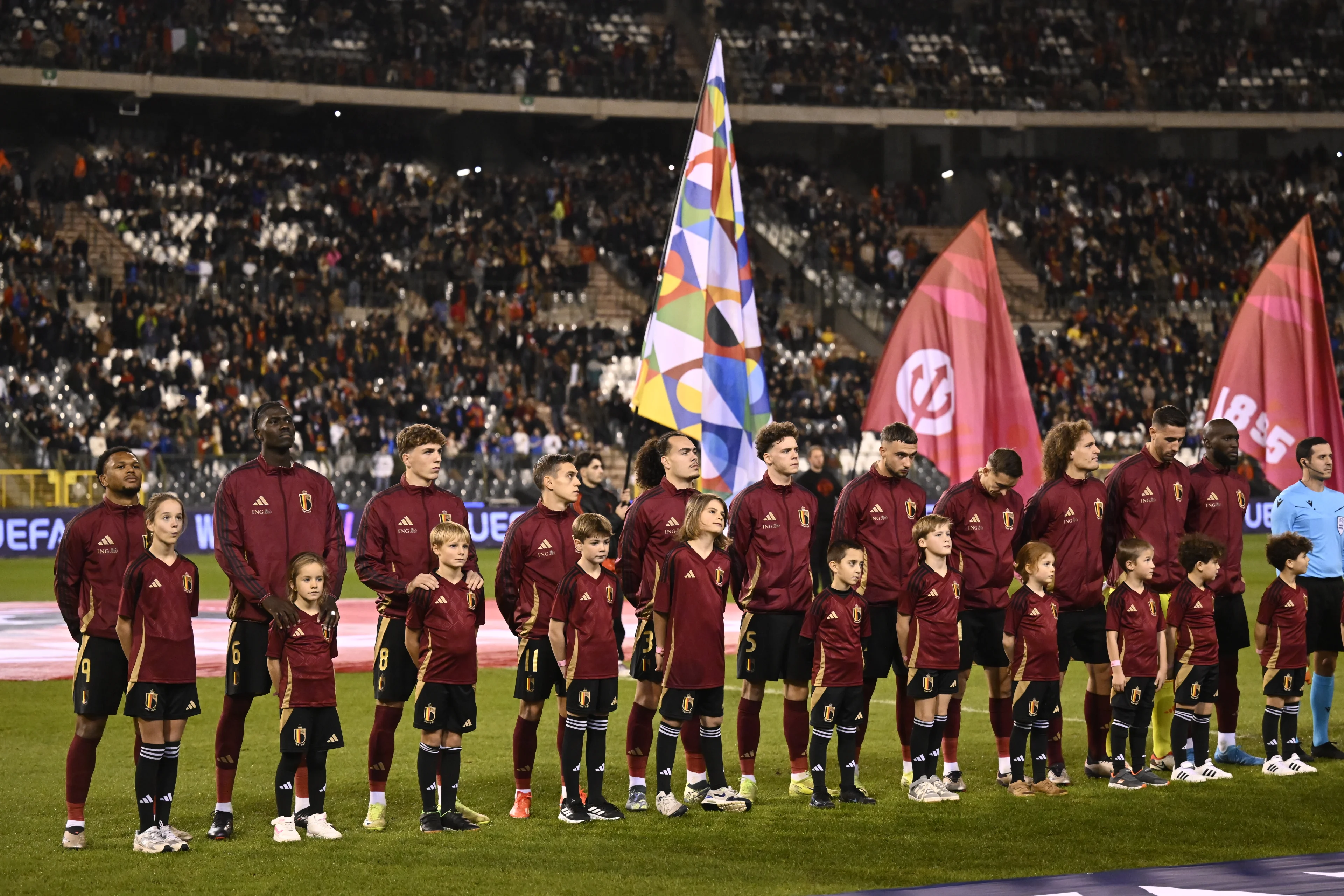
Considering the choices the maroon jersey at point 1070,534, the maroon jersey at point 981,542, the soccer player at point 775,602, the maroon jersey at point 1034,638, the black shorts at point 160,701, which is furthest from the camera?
the maroon jersey at point 1070,534

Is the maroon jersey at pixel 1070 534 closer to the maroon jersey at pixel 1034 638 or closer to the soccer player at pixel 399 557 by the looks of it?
the maroon jersey at pixel 1034 638

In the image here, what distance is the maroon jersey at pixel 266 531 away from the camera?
8398 mm

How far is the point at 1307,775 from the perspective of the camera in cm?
1007

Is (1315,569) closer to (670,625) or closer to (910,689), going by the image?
(910,689)

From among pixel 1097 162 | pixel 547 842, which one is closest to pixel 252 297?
pixel 1097 162

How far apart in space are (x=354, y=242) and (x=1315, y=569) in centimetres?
3038

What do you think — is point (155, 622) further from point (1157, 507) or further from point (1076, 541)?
point (1157, 507)

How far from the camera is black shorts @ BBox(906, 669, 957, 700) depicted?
9375mm

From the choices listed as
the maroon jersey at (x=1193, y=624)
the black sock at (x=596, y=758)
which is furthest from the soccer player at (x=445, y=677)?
the maroon jersey at (x=1193, y=624)

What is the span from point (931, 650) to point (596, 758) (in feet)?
6.86

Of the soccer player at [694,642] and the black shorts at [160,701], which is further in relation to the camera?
the soccer player at [694,642]

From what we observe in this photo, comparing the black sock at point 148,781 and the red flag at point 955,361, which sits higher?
the red flag at point 955,361

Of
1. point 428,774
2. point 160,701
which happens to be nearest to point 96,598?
point 160,701

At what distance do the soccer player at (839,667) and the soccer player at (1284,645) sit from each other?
3004 mm
